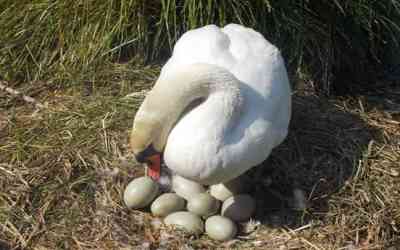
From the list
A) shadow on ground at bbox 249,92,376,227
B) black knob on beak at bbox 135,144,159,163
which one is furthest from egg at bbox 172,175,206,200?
black knob on beak at bbox 135,144,159,163

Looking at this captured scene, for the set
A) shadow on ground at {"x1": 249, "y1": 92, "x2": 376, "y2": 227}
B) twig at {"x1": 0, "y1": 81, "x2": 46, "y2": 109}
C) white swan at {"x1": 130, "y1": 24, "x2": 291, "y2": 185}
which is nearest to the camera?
white swan at {"x1": 130, "y1": 24, "x2": 291, "y2": 185}

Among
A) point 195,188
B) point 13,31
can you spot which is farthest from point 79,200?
point 13,31

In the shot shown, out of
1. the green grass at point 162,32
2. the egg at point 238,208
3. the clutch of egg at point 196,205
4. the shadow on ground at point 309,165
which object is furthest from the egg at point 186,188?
the green grass at point 162,32

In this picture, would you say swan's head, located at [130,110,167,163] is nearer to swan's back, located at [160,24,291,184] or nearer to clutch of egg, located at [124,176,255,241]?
swan's back, located at [160,24,291,184]

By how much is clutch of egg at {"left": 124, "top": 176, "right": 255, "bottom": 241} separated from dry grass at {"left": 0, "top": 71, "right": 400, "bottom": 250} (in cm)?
5

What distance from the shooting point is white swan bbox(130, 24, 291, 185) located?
2283 millimetres

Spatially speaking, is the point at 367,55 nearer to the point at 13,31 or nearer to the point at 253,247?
the point at 253,247

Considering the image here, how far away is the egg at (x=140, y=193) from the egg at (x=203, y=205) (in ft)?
0.49

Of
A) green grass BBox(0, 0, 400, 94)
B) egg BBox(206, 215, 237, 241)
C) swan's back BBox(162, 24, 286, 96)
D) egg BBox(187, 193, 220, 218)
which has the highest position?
swan's back BBox(162, 24, 286, 96)

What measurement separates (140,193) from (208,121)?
0.50 m

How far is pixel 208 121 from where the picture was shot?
230 cm

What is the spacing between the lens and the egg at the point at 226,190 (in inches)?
105

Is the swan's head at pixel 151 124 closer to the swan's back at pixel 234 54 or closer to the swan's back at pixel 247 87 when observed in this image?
the swan's back at pixel 247 87

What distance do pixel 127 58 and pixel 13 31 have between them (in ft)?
2.00
